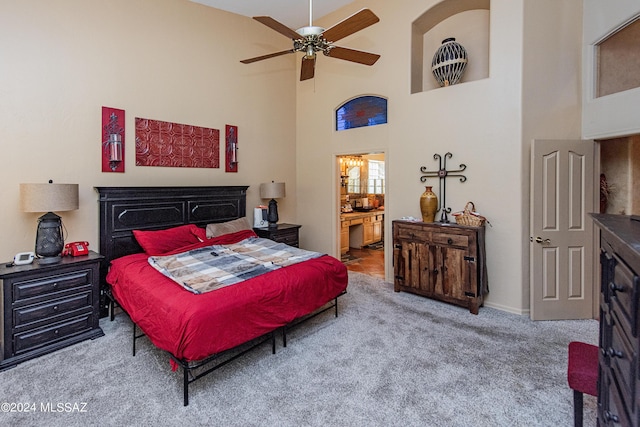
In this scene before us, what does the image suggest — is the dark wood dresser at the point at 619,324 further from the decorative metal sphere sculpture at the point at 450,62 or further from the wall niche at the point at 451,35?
the wall niche at the point at 451,35

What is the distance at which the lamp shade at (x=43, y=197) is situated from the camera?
118 inches

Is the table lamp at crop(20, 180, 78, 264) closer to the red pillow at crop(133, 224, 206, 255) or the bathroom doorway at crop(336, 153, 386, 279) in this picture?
the red pillow at crop(133, 224, 206, 255)

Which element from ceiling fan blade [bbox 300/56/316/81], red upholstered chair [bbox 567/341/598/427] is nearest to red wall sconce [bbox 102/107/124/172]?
ceiling fan blade [bbox 300/56/316/81]

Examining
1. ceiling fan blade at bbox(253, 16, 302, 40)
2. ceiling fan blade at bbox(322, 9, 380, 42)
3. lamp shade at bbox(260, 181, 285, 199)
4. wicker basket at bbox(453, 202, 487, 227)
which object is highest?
ceiling fan blade at bbox(322, 9, 380, 42)

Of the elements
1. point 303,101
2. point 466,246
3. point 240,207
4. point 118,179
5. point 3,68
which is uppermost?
point 303,101

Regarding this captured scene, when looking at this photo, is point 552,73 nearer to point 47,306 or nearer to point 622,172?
point 622,172

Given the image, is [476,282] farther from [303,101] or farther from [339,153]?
[303,101]

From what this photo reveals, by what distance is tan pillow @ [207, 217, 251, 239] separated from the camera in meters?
4.50

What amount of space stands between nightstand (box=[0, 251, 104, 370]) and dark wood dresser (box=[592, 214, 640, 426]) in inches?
161

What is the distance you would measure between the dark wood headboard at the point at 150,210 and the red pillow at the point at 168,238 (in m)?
0.15

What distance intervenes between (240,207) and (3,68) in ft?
10.1

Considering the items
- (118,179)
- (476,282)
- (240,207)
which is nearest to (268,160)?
(240,207)

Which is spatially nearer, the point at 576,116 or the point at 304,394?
the point at 304,394

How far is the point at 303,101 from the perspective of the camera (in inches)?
240
